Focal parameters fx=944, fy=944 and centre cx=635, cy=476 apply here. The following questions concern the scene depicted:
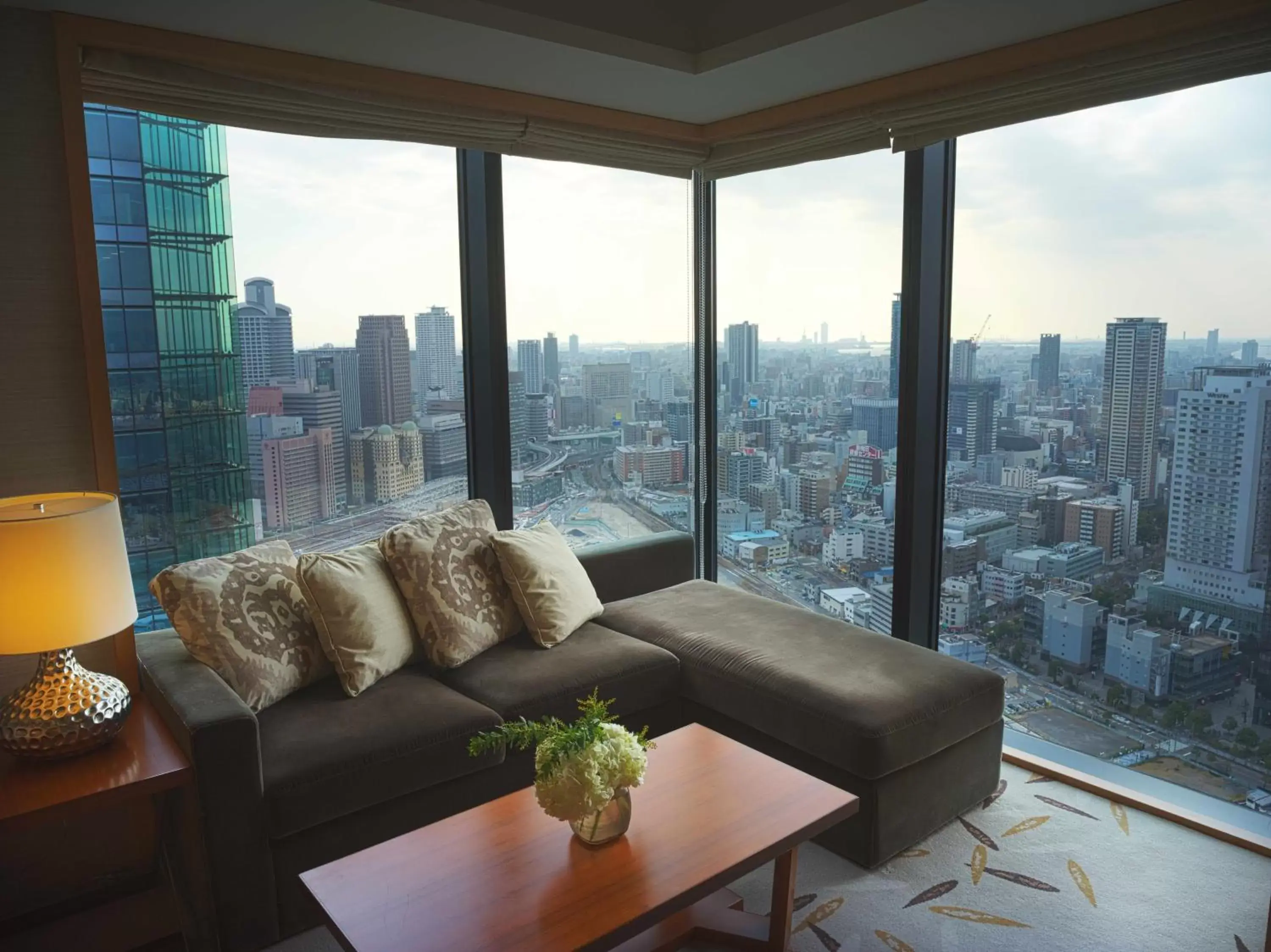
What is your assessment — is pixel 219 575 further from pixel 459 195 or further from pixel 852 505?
pixel 852 505

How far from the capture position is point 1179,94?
288cm

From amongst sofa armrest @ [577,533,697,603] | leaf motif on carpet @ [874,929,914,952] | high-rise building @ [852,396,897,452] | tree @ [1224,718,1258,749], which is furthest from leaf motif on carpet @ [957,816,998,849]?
sofa armrest @ [577,533,697,603]

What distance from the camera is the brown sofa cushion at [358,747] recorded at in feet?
7.88

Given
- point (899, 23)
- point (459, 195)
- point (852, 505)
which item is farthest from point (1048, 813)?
point (459, 195)

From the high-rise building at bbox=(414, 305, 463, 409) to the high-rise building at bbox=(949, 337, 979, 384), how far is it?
192 cm

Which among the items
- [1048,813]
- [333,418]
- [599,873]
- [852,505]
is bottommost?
[1048,813]

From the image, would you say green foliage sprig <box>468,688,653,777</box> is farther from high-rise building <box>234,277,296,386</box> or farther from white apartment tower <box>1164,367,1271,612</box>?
white apartment tower <box>1164,367,1271,612</box>

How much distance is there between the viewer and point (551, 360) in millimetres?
4074

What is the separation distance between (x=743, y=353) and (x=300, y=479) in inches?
81.7

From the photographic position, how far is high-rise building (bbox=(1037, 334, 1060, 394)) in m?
3.26

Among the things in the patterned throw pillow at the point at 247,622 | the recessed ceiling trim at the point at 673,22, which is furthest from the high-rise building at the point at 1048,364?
the patterned throw pillow at the point at 247,622

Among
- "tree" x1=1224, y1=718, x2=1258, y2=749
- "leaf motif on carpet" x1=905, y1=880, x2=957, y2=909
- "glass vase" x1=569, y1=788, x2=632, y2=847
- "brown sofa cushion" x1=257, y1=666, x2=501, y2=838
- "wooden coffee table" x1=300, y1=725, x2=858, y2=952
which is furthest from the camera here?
"tree" x1=1224, y1=718, x2=1258, y2=749

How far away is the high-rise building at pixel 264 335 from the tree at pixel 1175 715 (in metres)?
3.16

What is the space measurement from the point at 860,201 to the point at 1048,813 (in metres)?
2.36
